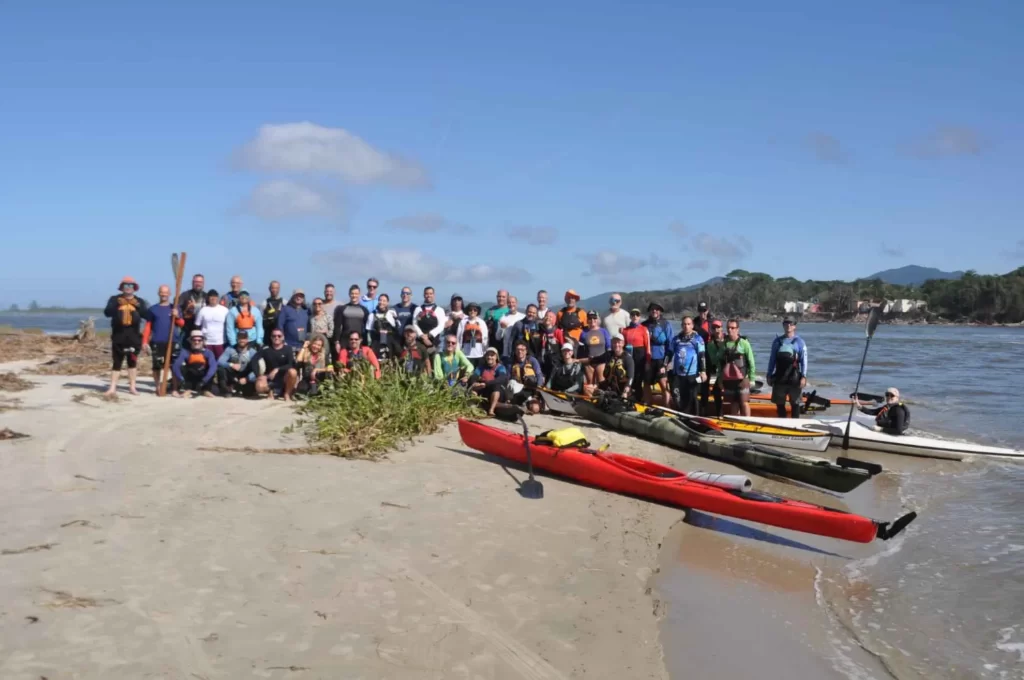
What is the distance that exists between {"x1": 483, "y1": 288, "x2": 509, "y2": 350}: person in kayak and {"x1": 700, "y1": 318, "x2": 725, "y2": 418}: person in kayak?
3.12m

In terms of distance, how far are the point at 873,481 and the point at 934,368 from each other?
1832 cm

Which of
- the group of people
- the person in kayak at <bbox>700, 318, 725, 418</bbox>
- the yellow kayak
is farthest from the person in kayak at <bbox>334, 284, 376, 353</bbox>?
the person in kayak at <bbox>700, 318, 725, 418</bbox>

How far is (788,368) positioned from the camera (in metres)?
10.7

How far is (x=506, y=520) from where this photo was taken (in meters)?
5.73

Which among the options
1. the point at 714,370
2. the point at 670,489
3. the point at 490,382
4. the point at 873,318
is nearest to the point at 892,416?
the point at 873,318

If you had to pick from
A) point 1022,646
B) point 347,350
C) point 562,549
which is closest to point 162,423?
point 347,350

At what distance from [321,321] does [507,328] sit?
2.75 metres

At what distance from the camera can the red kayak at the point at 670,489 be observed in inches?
216

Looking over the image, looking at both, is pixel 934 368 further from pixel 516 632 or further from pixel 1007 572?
pixel 516 632

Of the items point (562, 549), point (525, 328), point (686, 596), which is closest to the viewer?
point (686, 596)

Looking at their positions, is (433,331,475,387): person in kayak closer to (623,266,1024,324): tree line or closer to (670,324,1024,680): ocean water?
(670,324,1024,680): ocean water

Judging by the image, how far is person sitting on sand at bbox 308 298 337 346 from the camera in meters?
11.0

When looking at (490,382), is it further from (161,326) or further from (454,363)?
(161,326)

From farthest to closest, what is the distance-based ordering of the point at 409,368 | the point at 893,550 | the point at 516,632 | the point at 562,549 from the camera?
the point at 409,368 < the point at 893,550 < the point at 562,549 < the point at 516,632
